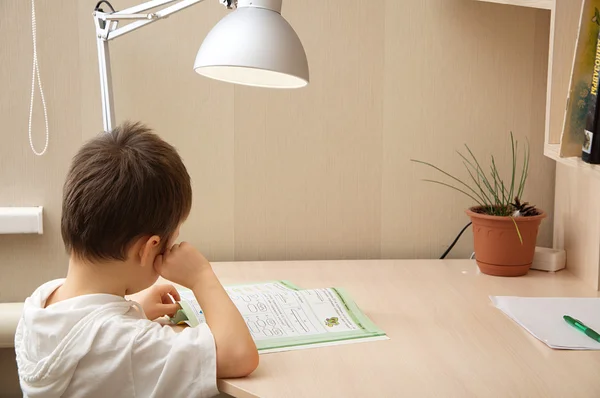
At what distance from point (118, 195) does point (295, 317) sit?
0.43 meters

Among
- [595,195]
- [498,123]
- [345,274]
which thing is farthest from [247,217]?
[595,195]

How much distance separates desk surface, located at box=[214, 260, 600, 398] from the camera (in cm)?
106

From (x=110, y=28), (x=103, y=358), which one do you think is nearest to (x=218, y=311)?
(x=103, y=358)

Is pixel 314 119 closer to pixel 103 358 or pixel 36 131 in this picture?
pixel 36 131

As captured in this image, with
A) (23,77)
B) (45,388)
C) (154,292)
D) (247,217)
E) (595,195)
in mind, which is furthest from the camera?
(247,217)

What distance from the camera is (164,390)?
1.03m

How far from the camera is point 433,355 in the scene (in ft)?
3.90

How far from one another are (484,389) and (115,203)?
1.97 feet

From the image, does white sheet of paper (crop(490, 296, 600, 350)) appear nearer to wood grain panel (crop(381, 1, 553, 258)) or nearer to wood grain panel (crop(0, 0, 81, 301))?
wood grain panel (crop(381, 1, 553, 258))

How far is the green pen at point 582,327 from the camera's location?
1271 millimetres

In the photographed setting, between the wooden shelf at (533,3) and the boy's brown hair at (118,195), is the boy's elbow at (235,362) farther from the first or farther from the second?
the wooden shelf at (533,3)

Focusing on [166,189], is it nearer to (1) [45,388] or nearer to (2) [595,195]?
(1) [45,388]

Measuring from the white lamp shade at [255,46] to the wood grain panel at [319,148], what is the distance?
61 centimetres

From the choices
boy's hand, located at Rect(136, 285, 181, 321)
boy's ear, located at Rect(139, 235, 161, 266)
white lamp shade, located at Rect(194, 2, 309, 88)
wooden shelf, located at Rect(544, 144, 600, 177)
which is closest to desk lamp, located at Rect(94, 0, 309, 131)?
white lamp shade, located at Rect(194, 2, 309, 88)
